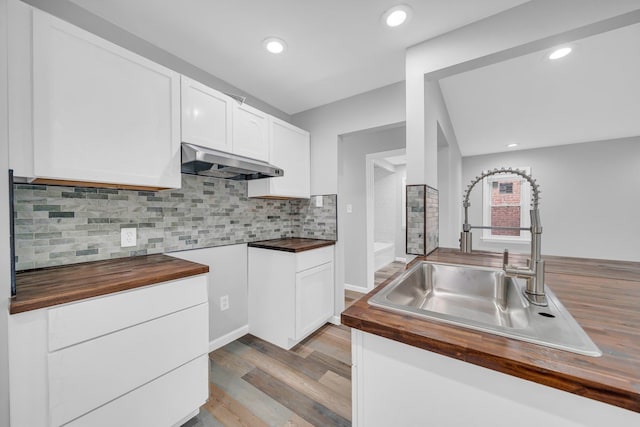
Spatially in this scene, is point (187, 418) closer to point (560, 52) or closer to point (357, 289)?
point (357, 289)

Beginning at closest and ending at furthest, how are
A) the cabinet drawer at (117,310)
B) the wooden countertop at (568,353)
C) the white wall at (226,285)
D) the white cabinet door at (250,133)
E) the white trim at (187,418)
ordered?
the wooden countertop at (568,353)
the cabinet drawer at (117,310)
the white trim at (187,418)
the white cabinet door at (250,133)
the white wall at (226,285)

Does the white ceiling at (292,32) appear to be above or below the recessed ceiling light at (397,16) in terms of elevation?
above

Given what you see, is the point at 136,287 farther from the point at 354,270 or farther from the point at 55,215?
the point at 354,270

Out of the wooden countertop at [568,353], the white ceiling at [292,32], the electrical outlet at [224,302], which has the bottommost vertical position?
the electrical outlet at [224,302]

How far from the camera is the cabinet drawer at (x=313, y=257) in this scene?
211 cm

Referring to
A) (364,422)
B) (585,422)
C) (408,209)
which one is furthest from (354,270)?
(585,422)

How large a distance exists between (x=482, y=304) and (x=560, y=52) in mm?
2051

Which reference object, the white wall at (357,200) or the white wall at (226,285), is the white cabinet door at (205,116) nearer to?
the white wall at (226,285)

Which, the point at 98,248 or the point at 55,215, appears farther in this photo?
the point at 98,248

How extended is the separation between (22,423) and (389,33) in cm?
266

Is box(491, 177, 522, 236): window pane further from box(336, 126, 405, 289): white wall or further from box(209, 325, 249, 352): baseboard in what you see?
box(209, 325, 249, 352): baseboard

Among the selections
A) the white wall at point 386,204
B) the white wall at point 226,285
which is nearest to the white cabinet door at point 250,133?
the white wall at point 226,285

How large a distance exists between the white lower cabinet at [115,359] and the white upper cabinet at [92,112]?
2.15ft

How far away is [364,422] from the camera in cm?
81
